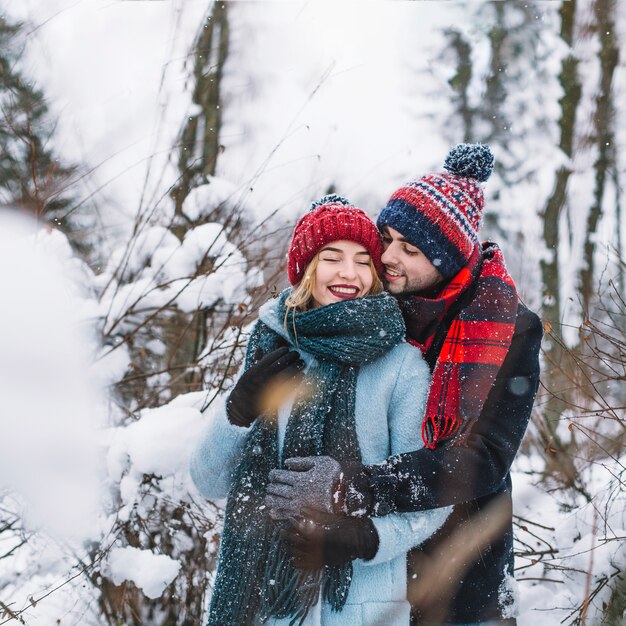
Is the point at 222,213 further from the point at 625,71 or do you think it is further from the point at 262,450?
the point at 625,71

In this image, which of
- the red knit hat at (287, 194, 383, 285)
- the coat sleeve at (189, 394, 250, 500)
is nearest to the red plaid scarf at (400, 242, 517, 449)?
the red knit hat at (287, 194, 383, 285)

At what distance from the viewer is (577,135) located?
6.72 metres

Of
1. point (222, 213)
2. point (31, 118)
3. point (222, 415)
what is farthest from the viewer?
point (222, 213)

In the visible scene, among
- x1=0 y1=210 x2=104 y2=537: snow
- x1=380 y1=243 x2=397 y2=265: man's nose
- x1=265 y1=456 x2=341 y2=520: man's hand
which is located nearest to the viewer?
x1=265 y1=456 x2=341 y2=520: man's hand

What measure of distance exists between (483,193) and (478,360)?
0.67 metres

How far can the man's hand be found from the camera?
59.3 inches

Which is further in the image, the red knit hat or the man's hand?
the red knit hat

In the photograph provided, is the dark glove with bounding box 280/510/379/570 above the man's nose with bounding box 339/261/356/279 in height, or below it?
below

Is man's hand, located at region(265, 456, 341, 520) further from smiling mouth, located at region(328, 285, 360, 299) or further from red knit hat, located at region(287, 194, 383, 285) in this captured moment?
red knit hat, located at region(287, 194, 383, 285)

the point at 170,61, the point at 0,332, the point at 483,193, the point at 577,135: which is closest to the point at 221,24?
the point at 170,61

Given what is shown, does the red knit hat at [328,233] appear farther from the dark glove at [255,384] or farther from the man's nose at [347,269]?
the dark glove at [255,384]

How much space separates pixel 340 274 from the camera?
73.4 inches

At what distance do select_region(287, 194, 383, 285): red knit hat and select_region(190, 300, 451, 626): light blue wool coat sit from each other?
19 cm

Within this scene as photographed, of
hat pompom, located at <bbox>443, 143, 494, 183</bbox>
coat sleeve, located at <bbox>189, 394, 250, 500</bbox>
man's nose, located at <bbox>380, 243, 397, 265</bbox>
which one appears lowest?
coat sleeve, located at <bbox>189, 394, 250, 500</bbox>
